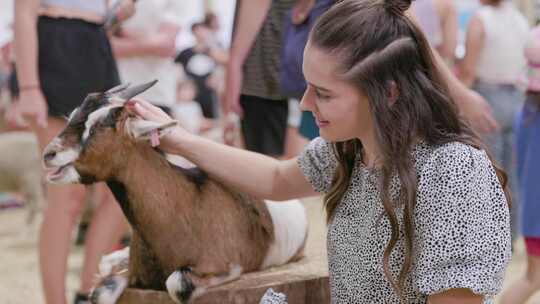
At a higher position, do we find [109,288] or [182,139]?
[182,139]

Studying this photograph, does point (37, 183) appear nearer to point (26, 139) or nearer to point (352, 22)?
point (26, 139)

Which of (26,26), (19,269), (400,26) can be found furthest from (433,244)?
(19,269)

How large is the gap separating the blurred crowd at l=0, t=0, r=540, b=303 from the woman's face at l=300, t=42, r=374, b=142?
28.2 inches

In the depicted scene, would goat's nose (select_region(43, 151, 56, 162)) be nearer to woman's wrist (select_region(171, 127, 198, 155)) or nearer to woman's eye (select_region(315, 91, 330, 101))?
woman's wrist (select_region(171, 127, 198, 155))

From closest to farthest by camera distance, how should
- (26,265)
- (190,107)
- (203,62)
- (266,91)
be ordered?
(266,91) < (26,265) < (190,107) < (203,62)

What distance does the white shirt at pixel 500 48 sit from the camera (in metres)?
4.99

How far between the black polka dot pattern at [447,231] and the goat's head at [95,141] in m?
0.63

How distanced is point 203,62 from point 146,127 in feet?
25.6

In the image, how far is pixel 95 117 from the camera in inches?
86.4

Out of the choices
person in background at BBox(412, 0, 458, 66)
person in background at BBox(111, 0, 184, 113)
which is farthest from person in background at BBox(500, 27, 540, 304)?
person in background at BBox(111, 0, 184, 113)

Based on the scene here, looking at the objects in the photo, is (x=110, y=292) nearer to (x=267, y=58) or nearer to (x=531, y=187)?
(x=267, y=58)

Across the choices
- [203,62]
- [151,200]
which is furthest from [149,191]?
[203,62]

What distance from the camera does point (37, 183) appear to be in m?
6.61

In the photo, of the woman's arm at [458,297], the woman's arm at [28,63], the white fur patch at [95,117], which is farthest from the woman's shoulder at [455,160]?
the woman's arm at [28,63]
